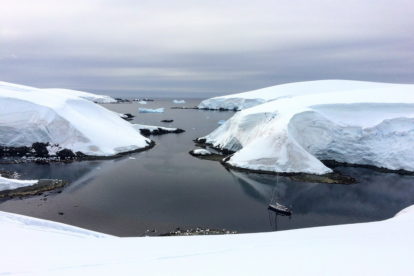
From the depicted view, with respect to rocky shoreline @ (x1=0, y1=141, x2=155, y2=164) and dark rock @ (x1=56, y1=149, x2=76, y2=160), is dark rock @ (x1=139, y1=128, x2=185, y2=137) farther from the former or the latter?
dark rock @ (x1=56, y1=149, x2=76, y2=160)

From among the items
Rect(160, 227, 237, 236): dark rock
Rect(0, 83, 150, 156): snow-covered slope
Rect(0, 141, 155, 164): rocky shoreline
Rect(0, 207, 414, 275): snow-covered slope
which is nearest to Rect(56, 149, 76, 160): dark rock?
Rect(0, 141, 155, 164): rocky shoreline

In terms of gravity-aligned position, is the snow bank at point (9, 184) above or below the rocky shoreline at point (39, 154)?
below

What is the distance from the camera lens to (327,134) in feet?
109

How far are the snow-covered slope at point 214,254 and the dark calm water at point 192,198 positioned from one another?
775 cm

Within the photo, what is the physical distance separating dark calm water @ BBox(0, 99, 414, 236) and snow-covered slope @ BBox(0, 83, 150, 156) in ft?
12.8

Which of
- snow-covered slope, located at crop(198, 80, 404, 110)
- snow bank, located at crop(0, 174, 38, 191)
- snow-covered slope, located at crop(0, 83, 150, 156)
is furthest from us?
snow-covered slope, located at crop(198, 80, 404, 110)

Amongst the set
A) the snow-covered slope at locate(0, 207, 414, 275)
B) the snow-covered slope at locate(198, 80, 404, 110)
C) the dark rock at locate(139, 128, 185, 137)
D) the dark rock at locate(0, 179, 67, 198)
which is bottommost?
the dark rock at locate(0, 179, 67, 198)

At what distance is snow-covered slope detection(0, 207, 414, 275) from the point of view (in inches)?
235

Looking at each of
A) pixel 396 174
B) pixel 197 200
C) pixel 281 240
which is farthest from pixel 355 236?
pixel 396 174

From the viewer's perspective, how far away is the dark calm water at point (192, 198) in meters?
17.8

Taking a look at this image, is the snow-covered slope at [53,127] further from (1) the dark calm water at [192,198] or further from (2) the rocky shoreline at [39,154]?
(1) the dark calm water at [192,198]

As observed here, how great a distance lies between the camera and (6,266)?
6.00 meters

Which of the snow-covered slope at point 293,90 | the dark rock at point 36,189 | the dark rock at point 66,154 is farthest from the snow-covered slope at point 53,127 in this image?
the snow-covered slope at point 293,90

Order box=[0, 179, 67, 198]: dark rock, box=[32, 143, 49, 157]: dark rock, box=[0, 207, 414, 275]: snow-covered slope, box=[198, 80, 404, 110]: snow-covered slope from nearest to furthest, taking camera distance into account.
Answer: box=[0, 207, 414, 275]: snow-covered slope → box=[0, 179, 67, 198]: dark rock → box=[32, 143, 49, 157]: dark rock → box=[198, 80, 404, 110]: snow-covered slope
